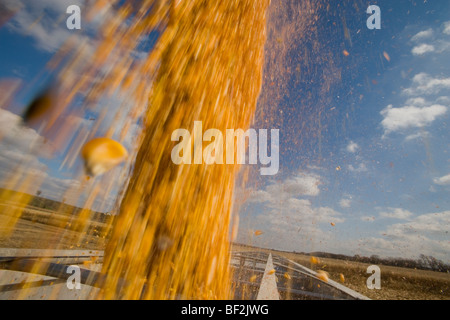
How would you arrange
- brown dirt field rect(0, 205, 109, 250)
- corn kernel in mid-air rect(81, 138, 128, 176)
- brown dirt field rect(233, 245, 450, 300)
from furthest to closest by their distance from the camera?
brown dirt field rect(233, 245, 450, 300) → brown dirt field rect(0, 205, 109, 250) → corn kernel in mid-air rect(81, 138, 128, 176)

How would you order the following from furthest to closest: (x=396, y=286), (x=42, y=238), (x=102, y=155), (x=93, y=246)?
(x=396, y=286), (x=93, y=246), (x=42, y=238), (x=102, y=155)

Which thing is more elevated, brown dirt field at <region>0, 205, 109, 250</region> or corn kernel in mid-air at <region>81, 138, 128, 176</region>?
corn kernel in mid-air at <region>81, 138, 128, 176</region>

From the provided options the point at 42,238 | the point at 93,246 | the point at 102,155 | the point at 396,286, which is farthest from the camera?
the point at 396,286

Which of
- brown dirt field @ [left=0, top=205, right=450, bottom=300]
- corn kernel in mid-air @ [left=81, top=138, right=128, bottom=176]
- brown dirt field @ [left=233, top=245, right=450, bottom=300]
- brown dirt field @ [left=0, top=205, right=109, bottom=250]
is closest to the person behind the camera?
corn kernel in mid-air @ [left=81, top=138, right=128, bottom=176]

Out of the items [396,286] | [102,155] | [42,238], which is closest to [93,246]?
[42,238]

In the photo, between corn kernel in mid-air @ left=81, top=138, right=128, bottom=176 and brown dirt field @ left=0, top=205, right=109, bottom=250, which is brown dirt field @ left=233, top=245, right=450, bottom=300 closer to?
corn kernel in mid-air @ left=81, top=138, right=128, bottom=176

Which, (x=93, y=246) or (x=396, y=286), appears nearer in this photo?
(x=93, y=246)

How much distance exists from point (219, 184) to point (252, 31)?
9.41ft

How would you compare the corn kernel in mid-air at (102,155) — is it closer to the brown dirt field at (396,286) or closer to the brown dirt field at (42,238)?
the brown dirt field at (42,238)

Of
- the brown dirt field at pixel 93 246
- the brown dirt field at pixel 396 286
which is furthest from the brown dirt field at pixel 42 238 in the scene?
the brown dirt field at pixel 396 286

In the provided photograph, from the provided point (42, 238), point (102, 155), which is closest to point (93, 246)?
point (42, 238)

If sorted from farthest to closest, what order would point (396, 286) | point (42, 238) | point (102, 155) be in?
point (396, 286) → point (42, 238) → point (102, 155)

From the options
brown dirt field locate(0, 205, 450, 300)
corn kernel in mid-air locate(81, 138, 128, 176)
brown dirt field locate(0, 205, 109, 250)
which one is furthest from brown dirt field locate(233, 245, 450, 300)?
brown dirt field locate(0, 205, 109, 250)

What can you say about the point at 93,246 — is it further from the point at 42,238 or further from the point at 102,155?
the point at 102,155
